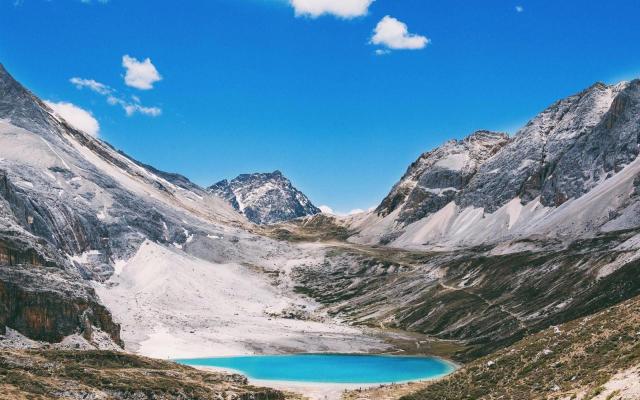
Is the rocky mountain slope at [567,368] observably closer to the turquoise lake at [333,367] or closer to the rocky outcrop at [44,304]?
the turquoise lake at [333,367]

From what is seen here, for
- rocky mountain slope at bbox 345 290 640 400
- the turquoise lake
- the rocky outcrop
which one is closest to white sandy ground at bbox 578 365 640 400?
rocky mountain slope at bbox 345 290 640 400

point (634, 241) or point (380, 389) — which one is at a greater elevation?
point (634, 241)

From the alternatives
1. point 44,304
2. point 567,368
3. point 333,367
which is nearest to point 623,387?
point 567,368

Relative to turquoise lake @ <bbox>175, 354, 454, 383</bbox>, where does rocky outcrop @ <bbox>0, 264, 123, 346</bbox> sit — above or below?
above

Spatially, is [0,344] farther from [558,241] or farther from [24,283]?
[558,241]

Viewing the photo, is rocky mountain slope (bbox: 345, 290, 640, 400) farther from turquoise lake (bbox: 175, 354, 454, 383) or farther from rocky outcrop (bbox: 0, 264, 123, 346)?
rocky outcrop (bbox: 0, 264, 123, 346)

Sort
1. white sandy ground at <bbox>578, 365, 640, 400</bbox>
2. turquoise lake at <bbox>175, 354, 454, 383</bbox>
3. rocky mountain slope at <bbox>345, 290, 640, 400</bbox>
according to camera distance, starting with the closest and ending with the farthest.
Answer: white sandy ground at <bbox>578, 365, 640, 400</bbox> → rocky mountain slope at <bbox>345, 290, 640, 400</bbox> → turquoise lake at <bbox>175, 354, 454, 383</bbox>

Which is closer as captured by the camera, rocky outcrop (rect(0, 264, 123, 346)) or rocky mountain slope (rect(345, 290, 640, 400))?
rocky mountain slope (rect(345, 290, 640, 400))

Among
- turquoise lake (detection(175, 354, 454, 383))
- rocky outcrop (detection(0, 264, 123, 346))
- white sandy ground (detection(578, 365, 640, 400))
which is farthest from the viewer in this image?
turquoise lake (detection(175, 354, 454, 383))

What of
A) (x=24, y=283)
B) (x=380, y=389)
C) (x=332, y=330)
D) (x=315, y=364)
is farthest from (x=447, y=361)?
(x=24, y=283)
